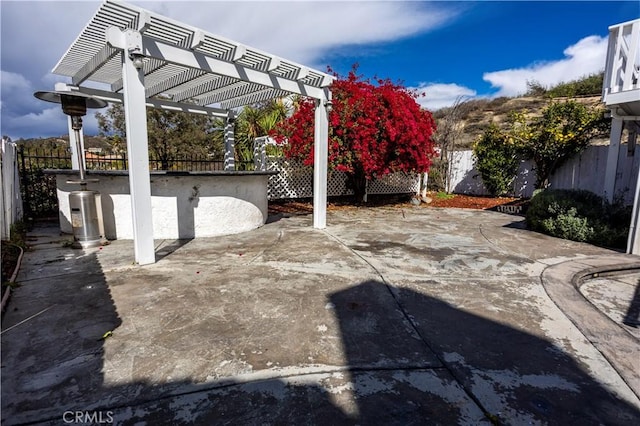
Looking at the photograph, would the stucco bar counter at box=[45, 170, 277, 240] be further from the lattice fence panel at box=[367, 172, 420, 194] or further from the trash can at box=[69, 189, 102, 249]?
the lattice fence panel at box=[367, 172, 420, 194]

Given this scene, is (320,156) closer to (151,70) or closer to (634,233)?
(151,70)

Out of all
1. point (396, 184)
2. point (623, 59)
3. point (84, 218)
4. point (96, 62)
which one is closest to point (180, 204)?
point (84, 218)

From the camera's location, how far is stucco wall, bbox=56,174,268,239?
5.32 m

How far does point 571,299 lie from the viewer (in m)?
3.31

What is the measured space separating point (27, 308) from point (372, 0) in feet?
27.2

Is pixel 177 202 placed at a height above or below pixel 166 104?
below

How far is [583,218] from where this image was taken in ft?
19.3

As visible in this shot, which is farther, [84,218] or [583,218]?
[583,218]

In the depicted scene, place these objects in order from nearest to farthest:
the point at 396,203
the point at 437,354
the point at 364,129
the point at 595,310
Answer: the point at 437,354, the point at 595,310, the point at 364,129, the point at 396,203

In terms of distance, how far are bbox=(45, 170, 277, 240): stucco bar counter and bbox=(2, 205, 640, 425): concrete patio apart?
890 millimetres

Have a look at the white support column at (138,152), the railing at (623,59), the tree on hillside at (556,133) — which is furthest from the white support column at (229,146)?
the tree on hillside at (556,133)

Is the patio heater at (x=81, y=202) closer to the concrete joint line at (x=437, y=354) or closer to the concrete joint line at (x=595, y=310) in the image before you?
the concrete joint line at (x=437, y=354)

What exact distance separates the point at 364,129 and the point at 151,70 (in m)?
5.17

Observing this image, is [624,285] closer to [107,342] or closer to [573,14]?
[107,342]
